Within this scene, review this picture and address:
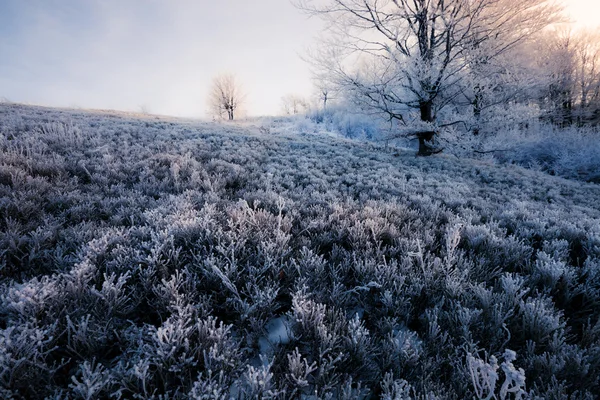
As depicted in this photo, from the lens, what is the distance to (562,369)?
1.61 metres

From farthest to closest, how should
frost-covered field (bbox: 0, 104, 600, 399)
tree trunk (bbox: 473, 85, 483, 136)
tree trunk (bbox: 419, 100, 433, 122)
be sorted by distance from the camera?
tree trunk (bbox: 419, 100, 433, 122), tree trunk (bbox: 473, 85, 483, 136), frost-covered field (bbox: 0, 104, 600, 399)

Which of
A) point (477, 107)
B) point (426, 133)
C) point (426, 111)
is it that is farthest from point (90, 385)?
point (477, 107)

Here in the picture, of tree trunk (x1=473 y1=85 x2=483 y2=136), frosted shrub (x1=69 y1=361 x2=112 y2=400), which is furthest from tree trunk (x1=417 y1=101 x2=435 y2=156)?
frosted shrub (x1=69 y1=361 x2=112 y2=400)

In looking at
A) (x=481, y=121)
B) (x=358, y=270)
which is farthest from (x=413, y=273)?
(x=481, y=121)

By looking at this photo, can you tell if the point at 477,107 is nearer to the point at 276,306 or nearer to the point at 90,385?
the point at 276,306

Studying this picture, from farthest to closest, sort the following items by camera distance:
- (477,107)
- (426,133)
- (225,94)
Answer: (225,94) < (426,133) < (477,107)

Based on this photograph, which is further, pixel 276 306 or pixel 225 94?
pixel 225 94

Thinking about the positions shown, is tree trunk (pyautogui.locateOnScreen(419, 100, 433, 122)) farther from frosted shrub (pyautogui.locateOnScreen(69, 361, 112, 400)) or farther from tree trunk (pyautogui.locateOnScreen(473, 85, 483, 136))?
frosted shrub (pyautogui.locateOnScreen(69, 361, 112, 400))

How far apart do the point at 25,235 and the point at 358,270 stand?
3.45 meters

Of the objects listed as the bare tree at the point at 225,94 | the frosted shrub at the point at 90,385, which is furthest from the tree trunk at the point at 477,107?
the bare tree at the point at 225,94

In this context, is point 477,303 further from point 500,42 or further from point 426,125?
point 500,42

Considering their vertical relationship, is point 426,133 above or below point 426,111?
below

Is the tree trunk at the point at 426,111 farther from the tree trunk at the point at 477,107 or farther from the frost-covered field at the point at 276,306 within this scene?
the frost-covered field at the point at 276,306

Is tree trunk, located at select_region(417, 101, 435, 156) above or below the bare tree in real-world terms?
below
